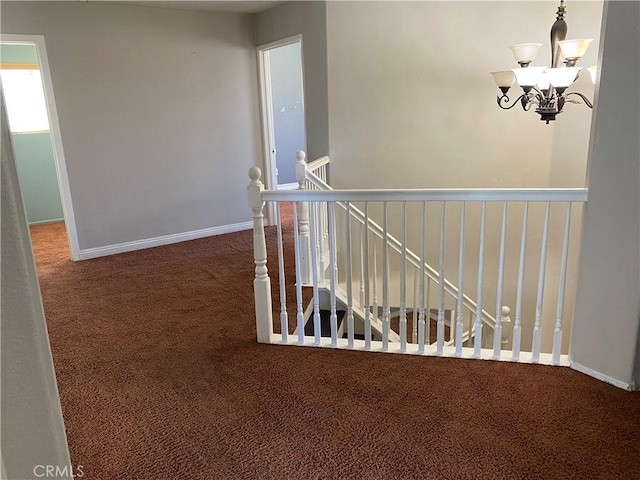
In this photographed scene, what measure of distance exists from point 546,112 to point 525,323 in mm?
2451

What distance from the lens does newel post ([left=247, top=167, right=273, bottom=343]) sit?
261 centimetres

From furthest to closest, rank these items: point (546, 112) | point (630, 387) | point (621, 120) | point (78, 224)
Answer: point (78, 224) → point (546, 112) → point (630, 387) → point (621, 120)

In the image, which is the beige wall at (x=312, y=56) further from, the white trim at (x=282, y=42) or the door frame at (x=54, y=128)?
the door frame at (x=54, y=128)

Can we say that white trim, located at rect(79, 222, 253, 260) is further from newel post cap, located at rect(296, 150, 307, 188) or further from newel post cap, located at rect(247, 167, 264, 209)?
newel post cap, located at rect(247, 167, 264, 209)

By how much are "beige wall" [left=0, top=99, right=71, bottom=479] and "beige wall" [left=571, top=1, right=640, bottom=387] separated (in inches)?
89.4

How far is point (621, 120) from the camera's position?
206cm

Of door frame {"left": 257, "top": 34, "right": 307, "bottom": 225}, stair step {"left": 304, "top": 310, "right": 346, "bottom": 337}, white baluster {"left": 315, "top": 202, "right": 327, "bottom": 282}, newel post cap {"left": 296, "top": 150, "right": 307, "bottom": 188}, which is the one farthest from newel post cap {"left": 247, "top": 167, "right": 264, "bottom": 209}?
door frame {"left": 257, "top": 34, "right": 307, "bottom": 225}

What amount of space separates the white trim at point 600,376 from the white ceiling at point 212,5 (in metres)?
4.05

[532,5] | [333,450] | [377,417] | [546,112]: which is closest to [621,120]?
[546,112]

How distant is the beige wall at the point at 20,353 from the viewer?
52cm

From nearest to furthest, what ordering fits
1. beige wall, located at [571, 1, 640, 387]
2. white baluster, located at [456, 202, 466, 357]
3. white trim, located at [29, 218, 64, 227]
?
beige wall, located at [571, 1, 640, 387] < white baluster, located at [456, 202, 466, 357] < white trim, located at [29, 218, 64, 227]

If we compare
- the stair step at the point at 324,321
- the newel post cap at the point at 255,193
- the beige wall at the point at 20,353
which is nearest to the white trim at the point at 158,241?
the stair step at the point at 324,321

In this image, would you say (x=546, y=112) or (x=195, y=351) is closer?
(x=195, y=351)

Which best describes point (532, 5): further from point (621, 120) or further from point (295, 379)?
point (295, 379)
